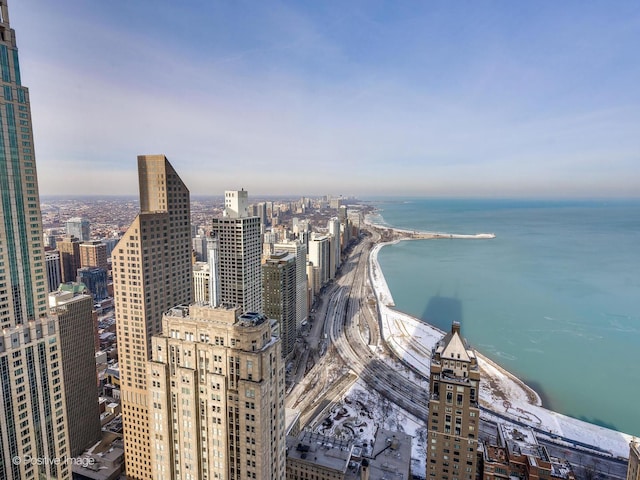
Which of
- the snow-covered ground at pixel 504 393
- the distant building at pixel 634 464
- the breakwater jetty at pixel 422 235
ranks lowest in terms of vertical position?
the snow-covered ground at pixel 504 393

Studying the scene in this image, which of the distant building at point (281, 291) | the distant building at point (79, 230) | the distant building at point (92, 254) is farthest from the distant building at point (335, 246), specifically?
the distant building at point (79, 230)

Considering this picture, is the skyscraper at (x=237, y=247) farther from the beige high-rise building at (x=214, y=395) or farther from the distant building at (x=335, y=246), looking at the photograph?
the distant building at (x=335, y=246)

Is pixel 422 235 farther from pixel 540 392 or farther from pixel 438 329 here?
pixel 540 392

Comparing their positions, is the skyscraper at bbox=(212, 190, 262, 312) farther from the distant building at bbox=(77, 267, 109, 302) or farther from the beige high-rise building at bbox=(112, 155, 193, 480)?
the distant building at bbox=(77, 267, 109, 302)

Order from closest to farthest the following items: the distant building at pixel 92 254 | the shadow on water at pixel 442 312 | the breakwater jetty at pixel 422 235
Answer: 1. the shadow on water at pixel 442 312
2. the distant building at pixel 92 254
3. the breakwater jetty at pixel 422 235

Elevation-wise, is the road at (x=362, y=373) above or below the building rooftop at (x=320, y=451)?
below

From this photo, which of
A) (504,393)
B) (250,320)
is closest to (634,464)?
(504,393)

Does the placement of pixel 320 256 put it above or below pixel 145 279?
below

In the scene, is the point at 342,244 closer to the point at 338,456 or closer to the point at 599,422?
the point at 599,422
